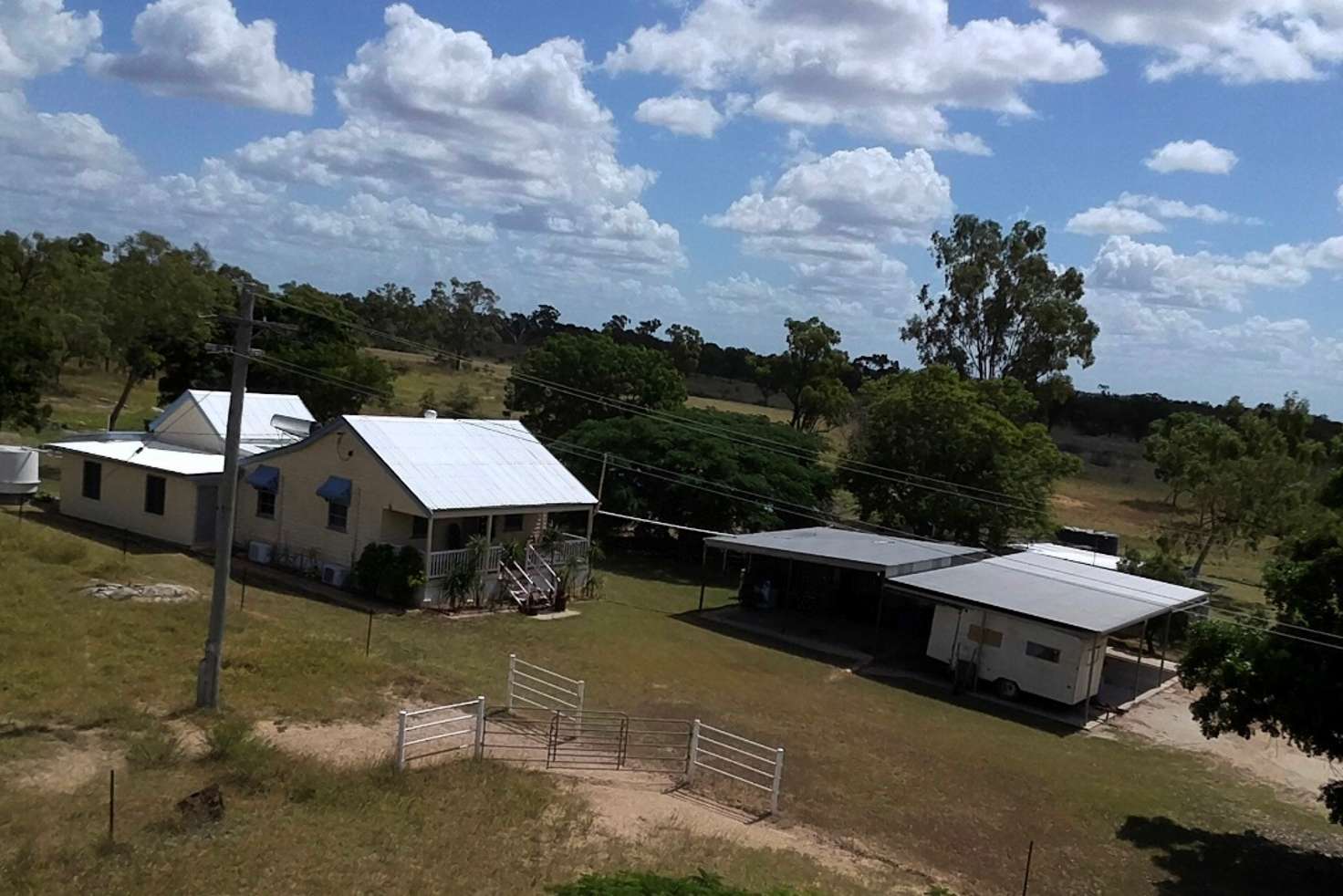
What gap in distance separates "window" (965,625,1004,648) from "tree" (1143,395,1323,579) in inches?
636

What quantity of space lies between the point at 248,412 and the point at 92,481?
5.52m

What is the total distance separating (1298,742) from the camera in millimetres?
17438

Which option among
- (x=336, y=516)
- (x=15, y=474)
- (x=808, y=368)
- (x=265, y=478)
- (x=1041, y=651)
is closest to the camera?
(x=1041, y=651)

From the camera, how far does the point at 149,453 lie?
32.9 m

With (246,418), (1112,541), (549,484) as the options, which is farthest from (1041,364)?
(246,418)

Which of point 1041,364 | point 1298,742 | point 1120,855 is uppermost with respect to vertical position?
point 1041,364

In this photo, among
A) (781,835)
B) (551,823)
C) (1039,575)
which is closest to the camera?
(551,823)

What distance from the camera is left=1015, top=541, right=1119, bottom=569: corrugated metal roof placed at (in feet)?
117

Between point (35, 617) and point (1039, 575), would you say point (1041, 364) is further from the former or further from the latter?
point (35, 617)

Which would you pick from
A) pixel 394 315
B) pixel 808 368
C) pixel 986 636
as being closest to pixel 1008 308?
pixel 808 368

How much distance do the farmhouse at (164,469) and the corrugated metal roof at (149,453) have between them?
2 centimetres

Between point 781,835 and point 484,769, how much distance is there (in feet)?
14.2

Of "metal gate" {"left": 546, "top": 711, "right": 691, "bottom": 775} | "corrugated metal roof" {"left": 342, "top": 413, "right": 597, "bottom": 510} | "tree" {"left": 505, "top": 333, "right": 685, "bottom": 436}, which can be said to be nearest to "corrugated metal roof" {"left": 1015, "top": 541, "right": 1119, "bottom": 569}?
"corrugated metal roof" {"left": 342, "top": 413, "right": 597, "bottom": 510}

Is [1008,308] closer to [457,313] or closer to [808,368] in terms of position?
[808,368]
